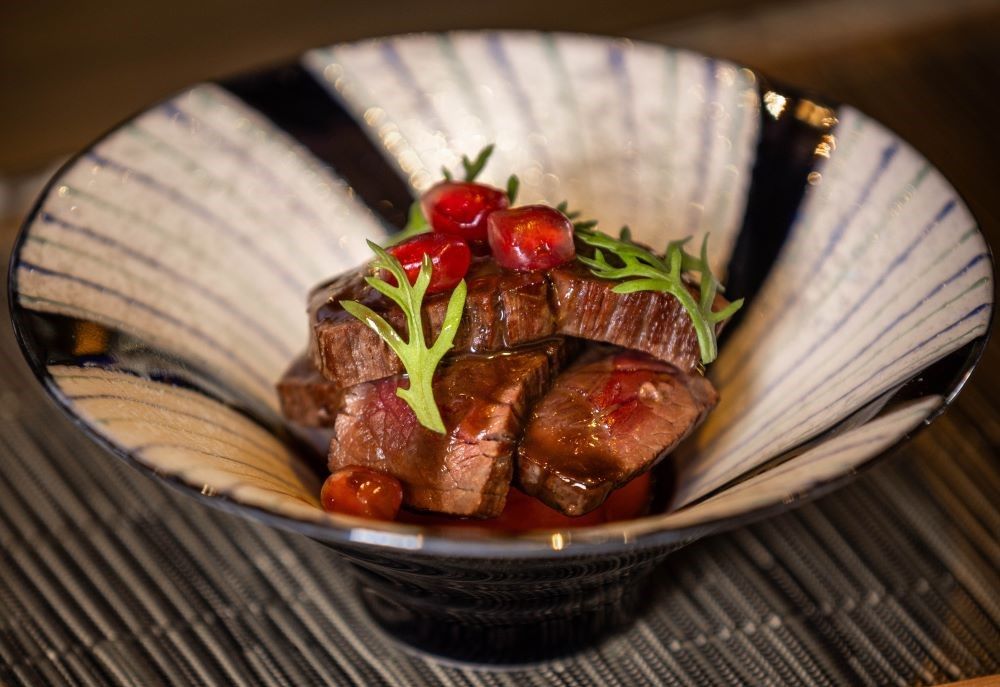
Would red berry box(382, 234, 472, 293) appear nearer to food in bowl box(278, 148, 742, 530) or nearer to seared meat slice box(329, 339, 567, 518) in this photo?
food in bowl box(278, 148, 742, 530)

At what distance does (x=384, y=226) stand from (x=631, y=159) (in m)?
0.63

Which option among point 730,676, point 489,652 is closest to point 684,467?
point 730,676

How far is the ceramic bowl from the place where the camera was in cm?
144

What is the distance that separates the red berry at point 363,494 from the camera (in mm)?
1652

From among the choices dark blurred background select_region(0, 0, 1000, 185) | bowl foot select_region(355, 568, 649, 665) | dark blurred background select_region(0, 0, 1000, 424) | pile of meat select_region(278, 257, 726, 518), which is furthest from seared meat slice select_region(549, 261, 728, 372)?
dark blurred background select_region(0, 0, 1000, 185)

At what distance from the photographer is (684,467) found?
1.98 meters

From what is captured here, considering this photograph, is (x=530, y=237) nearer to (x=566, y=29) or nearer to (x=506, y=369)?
(x=506, y=369)

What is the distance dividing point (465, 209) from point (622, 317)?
1.23 feet

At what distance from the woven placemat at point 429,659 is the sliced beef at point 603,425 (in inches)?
15.3

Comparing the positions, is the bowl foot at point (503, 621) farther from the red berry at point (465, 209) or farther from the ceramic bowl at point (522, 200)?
the red berry at point (465, 209)

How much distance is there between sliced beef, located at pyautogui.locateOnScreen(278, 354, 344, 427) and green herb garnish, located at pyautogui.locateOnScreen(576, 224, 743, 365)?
564 mm

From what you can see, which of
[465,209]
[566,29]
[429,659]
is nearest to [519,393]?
[465,209]

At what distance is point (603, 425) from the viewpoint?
175 centimetres

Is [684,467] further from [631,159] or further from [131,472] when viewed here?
[131,472]
